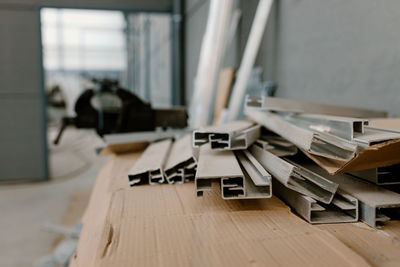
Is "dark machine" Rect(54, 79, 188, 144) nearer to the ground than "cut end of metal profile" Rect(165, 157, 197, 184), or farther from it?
farther from it

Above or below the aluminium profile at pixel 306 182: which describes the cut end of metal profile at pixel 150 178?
below

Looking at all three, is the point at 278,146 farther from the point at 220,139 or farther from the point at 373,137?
the point at 373,137

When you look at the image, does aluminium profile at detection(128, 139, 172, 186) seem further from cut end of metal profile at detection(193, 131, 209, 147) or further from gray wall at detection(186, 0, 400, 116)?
gray wall at detection(186, 0, 400, 116)

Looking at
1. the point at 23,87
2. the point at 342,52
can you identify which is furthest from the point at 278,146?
the point at 23,87

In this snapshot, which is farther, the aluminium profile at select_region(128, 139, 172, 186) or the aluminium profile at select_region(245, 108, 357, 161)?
the aluminium profile at select_region(128, 139, 172, 186)

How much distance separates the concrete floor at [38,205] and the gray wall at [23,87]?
0.26 meters

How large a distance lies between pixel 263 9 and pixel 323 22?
1.68ft

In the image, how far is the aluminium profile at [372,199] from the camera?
0.80m

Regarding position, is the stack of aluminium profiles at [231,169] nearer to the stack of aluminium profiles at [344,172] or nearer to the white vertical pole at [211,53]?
the stack of aluminium profiles at [344,172]

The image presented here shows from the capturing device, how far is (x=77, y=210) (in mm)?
2781

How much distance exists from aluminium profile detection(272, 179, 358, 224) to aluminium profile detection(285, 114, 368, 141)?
0.15 m

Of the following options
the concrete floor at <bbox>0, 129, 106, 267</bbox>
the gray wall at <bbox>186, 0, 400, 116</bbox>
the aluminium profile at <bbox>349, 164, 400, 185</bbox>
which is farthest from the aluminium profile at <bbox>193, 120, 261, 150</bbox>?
the concrete floor at <bbox>0, 129, 106, 267</bbox>

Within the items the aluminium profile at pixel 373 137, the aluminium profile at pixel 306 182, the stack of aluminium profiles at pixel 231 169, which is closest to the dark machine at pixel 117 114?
the stack of aluminium profiles at pixel 231 169

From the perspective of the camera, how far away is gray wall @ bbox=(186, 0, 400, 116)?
1.26 metres
